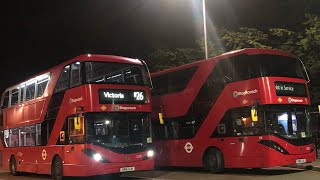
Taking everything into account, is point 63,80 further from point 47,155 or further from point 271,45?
point 271,45

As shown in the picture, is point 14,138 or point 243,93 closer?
point 243,93

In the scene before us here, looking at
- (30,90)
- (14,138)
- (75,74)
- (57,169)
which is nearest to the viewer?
(75,74)

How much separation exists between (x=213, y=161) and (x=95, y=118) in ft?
16.9

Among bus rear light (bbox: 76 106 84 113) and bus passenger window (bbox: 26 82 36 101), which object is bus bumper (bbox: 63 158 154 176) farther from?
bus passenger window (bbox: 26 82 36 101)

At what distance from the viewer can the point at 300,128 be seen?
611 inches

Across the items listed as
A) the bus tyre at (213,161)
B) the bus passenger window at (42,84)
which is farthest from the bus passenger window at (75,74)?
the bus tyre at (213,161)

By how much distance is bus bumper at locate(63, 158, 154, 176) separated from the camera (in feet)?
45.7

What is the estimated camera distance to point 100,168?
1395 cm

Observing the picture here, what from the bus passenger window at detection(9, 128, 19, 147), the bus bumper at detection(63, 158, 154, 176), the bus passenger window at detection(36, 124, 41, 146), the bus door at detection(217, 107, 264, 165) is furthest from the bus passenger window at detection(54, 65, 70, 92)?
the bus door at detection(217, 107, 264, 165)

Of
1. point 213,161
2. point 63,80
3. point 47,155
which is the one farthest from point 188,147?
point 63,80

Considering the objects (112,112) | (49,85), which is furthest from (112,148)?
(49,85)

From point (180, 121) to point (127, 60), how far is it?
14.0ft

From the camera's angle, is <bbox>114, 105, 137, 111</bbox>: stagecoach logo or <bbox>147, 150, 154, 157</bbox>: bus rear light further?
<bbox>147, 150, 154, 157</bbox>: bus rear light

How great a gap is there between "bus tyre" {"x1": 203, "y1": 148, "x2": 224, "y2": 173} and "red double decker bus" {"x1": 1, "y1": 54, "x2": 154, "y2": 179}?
2.82 m
